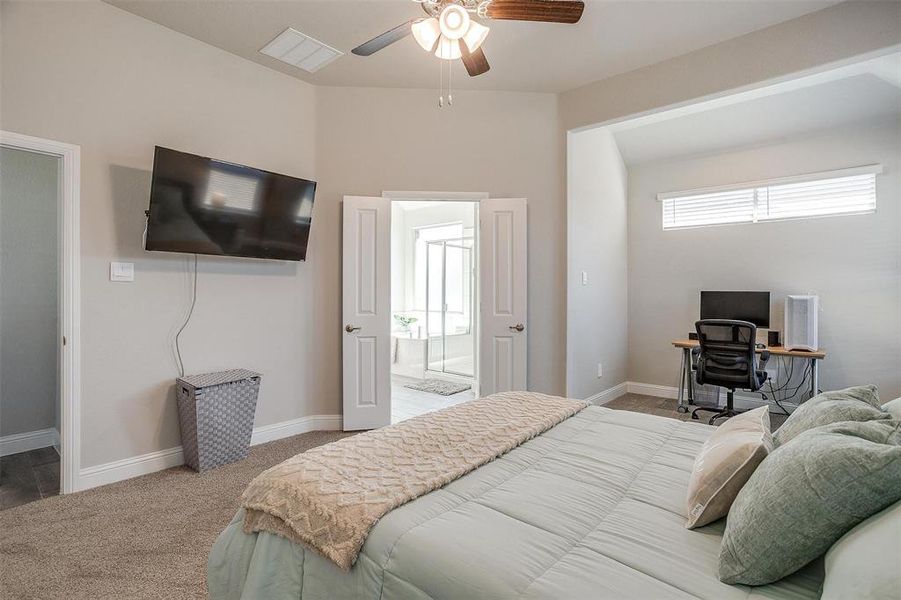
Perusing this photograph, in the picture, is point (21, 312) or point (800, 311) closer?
point (21, 312)

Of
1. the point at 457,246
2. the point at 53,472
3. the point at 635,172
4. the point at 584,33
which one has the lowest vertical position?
the point at 53,472

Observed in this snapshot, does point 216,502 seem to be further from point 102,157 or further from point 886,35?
point 886,35

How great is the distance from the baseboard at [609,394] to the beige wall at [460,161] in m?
0.76

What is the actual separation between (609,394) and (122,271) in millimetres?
4478

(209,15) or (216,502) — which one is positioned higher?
(209,15)

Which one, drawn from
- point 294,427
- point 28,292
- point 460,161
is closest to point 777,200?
point 460,161

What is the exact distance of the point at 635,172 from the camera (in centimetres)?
522

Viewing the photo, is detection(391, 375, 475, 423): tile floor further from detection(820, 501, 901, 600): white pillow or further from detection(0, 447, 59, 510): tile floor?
detection(820, 501, 901, 600): white pillow

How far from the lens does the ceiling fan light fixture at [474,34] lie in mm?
2185

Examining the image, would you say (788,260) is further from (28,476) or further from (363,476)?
(28,476)

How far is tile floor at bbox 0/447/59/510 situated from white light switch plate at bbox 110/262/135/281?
1.32 m

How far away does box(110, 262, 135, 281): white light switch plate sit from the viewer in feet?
9.20

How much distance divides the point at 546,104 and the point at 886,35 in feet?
7.26

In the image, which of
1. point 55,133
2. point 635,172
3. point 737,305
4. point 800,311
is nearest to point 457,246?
point 635,172
